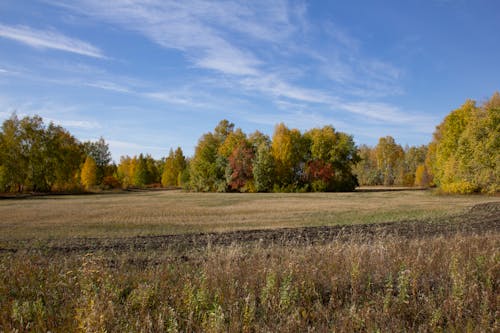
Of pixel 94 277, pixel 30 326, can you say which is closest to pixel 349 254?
pixel 94 277

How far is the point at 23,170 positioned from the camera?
74.7 meters

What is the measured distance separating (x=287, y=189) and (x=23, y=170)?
57133mm

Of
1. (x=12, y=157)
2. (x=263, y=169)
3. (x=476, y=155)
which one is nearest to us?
(x=476, y=155)

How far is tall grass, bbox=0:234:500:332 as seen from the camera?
16.5 ft

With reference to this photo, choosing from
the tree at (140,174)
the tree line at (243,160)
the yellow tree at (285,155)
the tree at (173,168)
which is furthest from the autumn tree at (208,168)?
the tree at (140,174)

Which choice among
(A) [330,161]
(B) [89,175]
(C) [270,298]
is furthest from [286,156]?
(C) [270,298]

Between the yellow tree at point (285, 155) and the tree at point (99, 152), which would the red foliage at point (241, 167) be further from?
the tree at point (99, 152)

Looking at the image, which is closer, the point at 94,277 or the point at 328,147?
the point at 94,277

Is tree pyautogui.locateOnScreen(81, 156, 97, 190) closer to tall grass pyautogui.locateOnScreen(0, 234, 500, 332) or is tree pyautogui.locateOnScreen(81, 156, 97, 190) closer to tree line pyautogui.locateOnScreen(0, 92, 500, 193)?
tree line pyautogui.locateOnScreen(0, 92, 500, 193)

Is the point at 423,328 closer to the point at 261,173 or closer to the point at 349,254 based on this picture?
the point at 349,254

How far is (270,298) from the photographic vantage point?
594cm

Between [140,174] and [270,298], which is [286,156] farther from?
[270,298]

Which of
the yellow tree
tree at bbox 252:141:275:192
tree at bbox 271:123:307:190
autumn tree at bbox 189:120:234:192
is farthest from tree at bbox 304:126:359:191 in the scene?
autumn tree at bbox 189:120:234:192

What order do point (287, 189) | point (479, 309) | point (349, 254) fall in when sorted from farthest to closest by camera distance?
point (287, 189), point (349, 254), point (479, 309)
